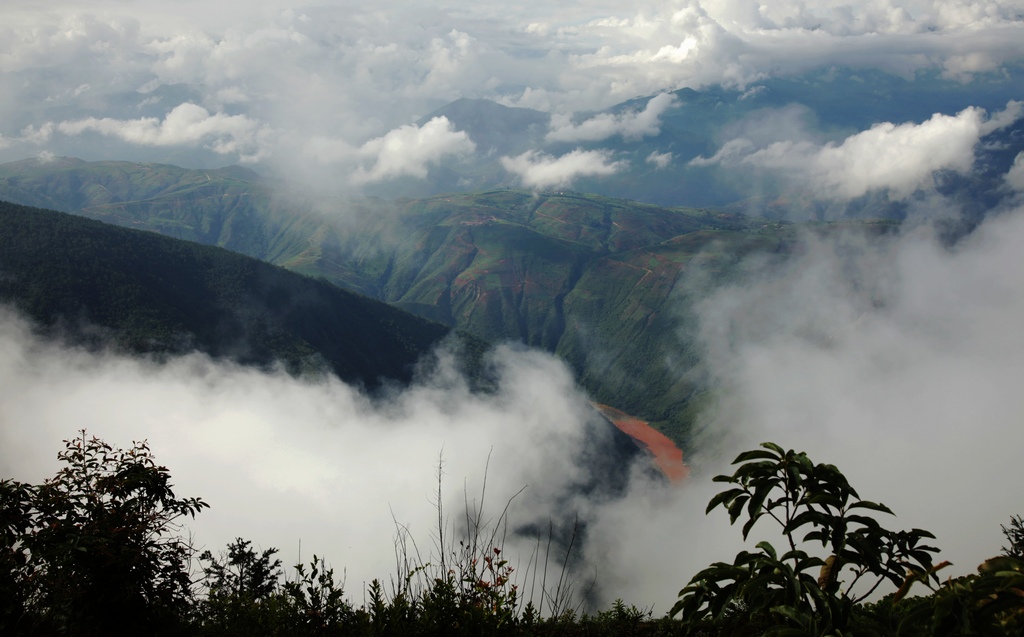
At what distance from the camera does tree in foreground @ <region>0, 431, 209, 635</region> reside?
1015 cm

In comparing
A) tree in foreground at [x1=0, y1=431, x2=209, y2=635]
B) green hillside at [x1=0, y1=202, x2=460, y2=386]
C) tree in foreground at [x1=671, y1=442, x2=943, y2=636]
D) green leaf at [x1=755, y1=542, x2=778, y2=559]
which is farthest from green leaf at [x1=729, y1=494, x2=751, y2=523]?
green hillside at [x1=0, y1=202, x2=460, y2=386]

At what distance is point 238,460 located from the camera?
19100 cm

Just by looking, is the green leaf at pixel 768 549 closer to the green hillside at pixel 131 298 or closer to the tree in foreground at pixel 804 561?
the tree in foreground at pixel 804 561

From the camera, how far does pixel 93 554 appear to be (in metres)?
10.6

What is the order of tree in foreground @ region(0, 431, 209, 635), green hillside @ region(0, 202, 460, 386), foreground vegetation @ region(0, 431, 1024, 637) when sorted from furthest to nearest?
green hillside @ region(0, 202, 460, 386), tree in foreground @ region(0, 431, 209, 635), foreground vegetation @ region(0, 431, 1024, 637)

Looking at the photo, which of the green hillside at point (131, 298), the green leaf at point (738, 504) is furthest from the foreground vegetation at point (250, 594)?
the green hillside at point (131, 298)

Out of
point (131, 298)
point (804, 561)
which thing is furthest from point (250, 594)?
point (131, 298)

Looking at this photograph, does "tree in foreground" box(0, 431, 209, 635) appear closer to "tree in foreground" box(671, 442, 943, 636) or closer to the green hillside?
"tree in foreground" box(671, 442, 943, 636)

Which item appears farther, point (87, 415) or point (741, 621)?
point (87, 415)

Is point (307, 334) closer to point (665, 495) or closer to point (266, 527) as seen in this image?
point (266, 527)

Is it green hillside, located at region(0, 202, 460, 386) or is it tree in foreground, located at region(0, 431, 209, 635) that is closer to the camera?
tree in foreground, located at region(0, 431, 209, 635)

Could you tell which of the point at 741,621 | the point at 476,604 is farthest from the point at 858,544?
the point at 476,604

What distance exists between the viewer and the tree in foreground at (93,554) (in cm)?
1015

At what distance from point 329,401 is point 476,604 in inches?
7648
